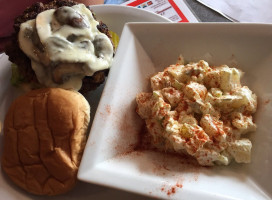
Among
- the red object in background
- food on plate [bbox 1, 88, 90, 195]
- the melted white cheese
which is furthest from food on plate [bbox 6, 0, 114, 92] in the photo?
the red object in background

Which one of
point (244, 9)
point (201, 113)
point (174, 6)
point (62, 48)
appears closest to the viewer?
point (201, 113)

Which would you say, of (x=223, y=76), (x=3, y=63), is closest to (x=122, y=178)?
(x=223, y=76)

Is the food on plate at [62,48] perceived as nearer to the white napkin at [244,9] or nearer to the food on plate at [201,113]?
the food on plate at [201,113]

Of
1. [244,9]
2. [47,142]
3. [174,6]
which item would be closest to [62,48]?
[47,142]

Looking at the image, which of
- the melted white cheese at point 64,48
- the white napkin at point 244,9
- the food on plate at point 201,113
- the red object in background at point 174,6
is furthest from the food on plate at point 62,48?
the white napkin at point 244,9

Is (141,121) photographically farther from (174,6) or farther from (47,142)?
(174,6)
